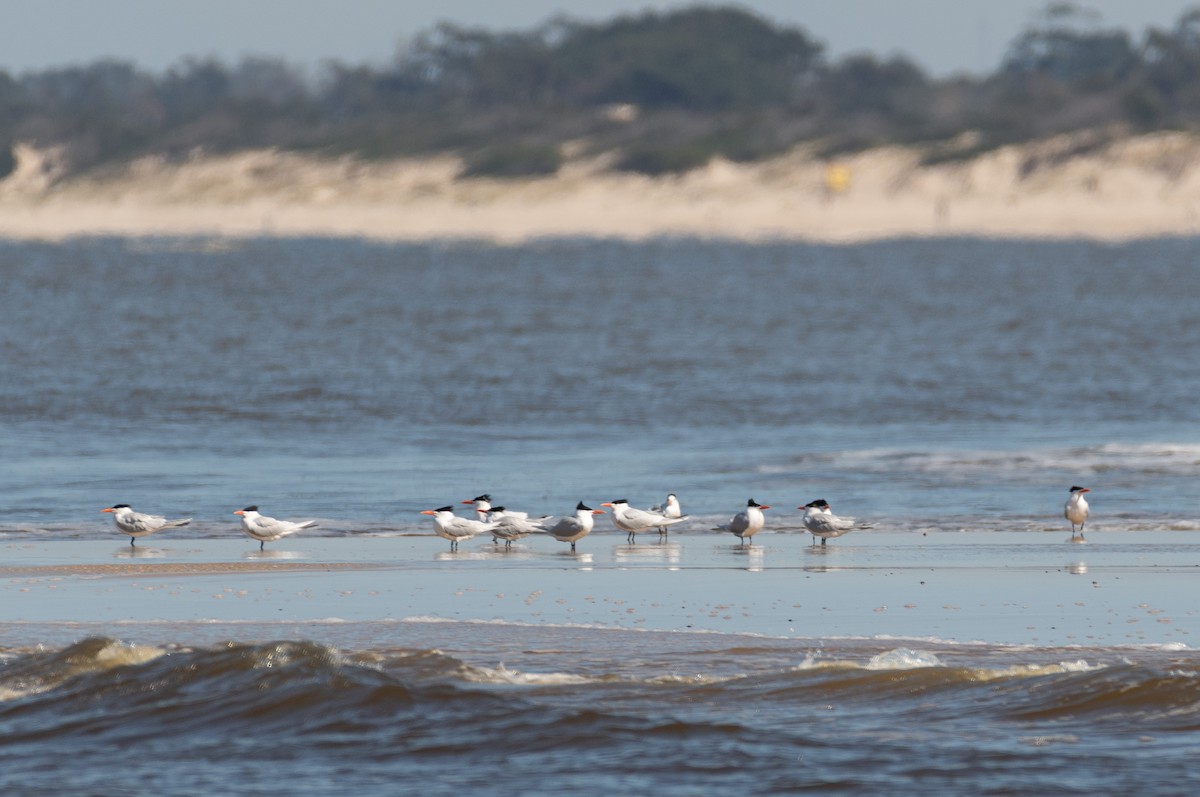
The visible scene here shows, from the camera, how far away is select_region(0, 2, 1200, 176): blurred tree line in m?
130

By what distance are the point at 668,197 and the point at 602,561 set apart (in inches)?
4595

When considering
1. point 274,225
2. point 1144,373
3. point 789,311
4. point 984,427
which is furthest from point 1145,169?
point 984,427

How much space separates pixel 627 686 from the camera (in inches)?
469

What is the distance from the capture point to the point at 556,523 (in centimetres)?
1834

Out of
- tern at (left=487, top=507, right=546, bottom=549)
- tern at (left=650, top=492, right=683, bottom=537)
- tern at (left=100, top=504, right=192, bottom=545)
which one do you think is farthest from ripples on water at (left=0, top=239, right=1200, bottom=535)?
tern at (left=650, top=492, right=683, bottom=537)

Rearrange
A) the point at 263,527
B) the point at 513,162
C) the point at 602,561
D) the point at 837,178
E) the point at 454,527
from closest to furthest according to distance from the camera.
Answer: the point at 602,561
the point at 263,527
the point at 454,527
the point at 513,162
the point at 837,178

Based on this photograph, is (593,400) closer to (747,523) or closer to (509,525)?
(509,525)

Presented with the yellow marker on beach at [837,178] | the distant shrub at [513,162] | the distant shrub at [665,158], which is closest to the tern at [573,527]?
the distant shrub at [665,158]

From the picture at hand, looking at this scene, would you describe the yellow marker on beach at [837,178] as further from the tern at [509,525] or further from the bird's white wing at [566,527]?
the bird's white wing at [566,527]

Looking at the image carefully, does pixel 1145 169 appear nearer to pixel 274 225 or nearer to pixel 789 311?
pixel 274 225

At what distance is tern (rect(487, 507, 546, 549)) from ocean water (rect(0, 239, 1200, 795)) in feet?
0.99

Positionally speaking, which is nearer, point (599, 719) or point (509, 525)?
point (599, 719)

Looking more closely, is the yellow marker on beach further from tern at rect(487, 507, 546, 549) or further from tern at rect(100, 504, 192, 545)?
tern at rect(100, 504, 192, 545)

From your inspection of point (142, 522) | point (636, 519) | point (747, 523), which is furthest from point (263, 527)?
point (747, 523)
